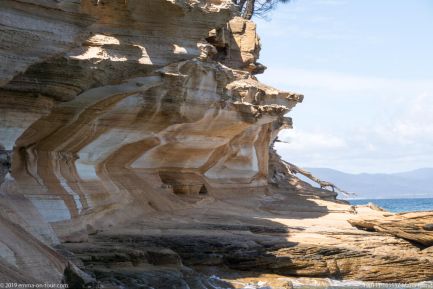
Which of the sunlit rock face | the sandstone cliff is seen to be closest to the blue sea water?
the sandstone cliff

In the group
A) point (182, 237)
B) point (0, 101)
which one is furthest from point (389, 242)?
point (0, 101)

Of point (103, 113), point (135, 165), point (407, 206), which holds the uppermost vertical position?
point (103, 113)

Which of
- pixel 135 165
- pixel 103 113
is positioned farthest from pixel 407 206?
pixel 103 113

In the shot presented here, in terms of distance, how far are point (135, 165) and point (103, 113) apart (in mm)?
3360

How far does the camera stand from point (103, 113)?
50.2 ft

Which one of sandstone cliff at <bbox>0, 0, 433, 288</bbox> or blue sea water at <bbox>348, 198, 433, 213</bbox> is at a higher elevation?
sandstone cliff at <bbox>0, 0, 433, 288</bbox>

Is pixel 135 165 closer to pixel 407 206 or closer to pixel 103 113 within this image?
pixel 103 113

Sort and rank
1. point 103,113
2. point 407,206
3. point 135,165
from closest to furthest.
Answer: point 103,113 < point 135,165 < point 407,206

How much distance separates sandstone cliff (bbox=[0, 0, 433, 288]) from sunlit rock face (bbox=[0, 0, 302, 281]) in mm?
26

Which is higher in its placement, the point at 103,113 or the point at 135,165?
the point at 103,113

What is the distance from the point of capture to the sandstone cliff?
11562mm

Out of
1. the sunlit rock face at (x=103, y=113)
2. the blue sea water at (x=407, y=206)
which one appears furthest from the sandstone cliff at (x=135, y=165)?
the blue sea water at (x=407, y=206)

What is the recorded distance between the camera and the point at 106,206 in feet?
52.8

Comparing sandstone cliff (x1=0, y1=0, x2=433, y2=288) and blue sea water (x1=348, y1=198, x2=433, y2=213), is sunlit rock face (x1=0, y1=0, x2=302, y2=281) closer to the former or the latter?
sandstone cliff (x1=0, y1=0, x2=433, y2=288)
